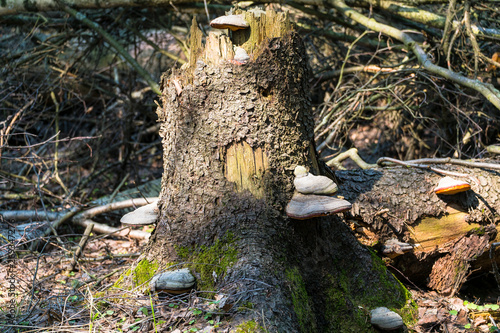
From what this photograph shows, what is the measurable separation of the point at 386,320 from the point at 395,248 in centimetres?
76

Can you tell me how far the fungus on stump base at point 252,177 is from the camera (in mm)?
2633

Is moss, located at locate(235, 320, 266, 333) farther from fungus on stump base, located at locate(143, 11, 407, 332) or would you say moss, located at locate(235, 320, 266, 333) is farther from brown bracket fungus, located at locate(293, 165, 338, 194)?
brown bracket fungus, located at locate(293, 165, 338, 194)

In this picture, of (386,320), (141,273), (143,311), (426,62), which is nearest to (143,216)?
(141,273)

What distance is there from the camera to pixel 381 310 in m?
2.57

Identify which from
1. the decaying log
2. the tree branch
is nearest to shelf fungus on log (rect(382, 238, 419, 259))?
the decaying log

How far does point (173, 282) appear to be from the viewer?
A: 7.84 feet

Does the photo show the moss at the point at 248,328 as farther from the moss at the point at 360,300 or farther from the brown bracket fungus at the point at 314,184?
the brown bracket fungus at the point at 314,184

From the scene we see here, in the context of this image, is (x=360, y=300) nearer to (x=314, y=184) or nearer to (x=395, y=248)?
(x=395, y=248)

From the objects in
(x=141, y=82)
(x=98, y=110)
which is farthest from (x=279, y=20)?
(x=98, y=110)

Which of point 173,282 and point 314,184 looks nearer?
point 173,282

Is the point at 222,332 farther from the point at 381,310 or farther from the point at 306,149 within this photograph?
the point at 306,149

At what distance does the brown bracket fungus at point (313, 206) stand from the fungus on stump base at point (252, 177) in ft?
0.54

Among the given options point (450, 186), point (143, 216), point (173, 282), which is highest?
point (143, 216)

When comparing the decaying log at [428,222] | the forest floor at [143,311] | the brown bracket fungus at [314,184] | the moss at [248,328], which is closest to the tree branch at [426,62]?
the decaying log at [428,222]
